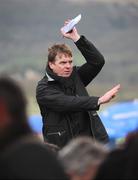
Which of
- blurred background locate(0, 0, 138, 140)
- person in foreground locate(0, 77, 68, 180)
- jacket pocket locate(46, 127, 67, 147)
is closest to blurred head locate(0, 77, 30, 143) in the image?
person in foreground locate(0, 77, 68, 180)

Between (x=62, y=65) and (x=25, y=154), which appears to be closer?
(x=25, y=154)

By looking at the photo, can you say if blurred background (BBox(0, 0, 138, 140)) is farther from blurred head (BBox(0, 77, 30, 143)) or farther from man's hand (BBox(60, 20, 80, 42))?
blurred head (BBox(0, 77, 30, 143))

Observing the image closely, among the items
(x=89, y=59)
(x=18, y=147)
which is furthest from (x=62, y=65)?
(x=18, y=147)

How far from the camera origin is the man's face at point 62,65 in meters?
4.77

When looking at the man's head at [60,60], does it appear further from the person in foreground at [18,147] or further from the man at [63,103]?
the person in foreground at [18,147]

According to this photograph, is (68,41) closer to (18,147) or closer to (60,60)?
(60,60)

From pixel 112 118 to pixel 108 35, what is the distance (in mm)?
1503

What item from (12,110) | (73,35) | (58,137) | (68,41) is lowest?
(58,137)

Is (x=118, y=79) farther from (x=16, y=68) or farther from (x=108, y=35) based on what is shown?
(x=16, y=68)

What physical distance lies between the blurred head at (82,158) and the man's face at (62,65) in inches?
74.8

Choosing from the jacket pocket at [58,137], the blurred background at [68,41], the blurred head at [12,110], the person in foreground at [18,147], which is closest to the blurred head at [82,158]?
the person in foreground at [18,147]

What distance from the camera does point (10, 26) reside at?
9289 millimetres

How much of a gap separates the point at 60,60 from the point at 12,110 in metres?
Answer: 2.32

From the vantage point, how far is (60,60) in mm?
4781
